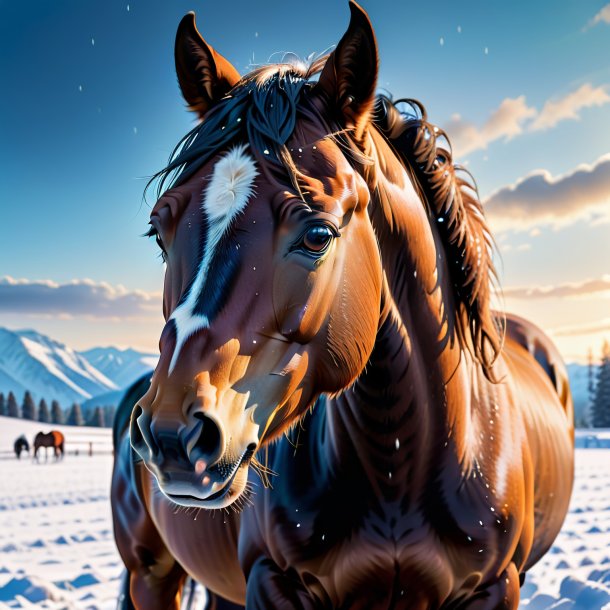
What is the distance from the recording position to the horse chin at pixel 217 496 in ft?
3.88

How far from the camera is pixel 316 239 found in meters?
1.33

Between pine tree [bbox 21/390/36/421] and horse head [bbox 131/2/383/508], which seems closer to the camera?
horse head [bbox 131/2/383/508]

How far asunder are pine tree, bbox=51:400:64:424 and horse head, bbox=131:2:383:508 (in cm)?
4772

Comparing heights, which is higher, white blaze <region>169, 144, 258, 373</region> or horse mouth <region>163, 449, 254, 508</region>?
white blaze <region>169, 144, 258, 373</region>

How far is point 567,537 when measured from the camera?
630 centimetres

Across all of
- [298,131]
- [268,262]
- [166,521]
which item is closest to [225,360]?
[268,262]

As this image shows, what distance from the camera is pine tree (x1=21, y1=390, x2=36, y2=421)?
1706 inches

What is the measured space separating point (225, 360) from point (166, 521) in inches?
58.8

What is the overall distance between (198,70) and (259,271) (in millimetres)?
749

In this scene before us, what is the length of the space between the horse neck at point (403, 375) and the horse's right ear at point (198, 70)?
1.61ft

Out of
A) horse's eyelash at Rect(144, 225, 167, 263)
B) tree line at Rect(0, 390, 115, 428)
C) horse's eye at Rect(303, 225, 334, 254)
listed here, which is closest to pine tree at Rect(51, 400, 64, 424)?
tree line at Rect(0, 390, 115, 428)

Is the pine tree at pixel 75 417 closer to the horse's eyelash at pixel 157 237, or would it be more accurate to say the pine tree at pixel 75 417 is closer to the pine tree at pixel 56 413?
the pine tree at pixel 56 413

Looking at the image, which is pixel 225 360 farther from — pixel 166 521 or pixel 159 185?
pixel 166 521

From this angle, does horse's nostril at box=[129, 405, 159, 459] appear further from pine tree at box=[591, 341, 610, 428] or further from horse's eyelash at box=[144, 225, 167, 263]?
pine tree at box=[591, 341, 610, 428]
